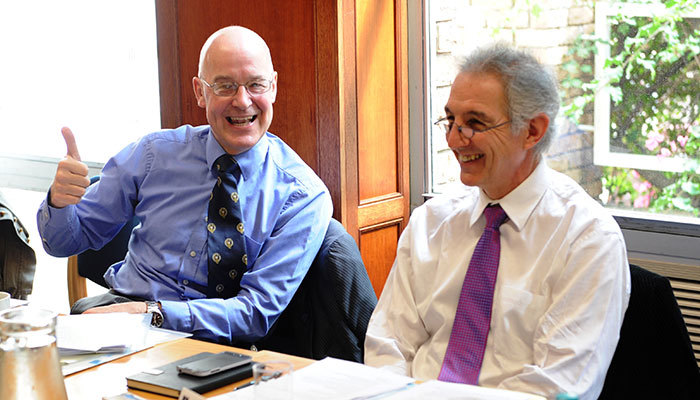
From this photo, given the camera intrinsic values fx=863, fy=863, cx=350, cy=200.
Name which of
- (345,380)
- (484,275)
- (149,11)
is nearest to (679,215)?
(484,275)

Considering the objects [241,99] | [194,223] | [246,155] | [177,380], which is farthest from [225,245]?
[177,380]

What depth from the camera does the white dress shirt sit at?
1.75 metres

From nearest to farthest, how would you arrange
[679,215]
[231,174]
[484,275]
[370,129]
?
[484,275], [231,174], [679,215], [370,129]

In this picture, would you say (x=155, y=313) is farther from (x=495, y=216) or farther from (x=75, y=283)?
(x=75, y=283)

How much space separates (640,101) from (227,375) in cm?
185

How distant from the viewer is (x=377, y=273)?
3266 mm

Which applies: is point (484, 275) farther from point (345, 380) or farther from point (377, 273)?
point (377, 273)

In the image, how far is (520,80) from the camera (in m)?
1.94

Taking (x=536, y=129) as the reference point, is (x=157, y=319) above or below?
below

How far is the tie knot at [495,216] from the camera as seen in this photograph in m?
1.96

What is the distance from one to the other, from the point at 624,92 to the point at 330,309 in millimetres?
1297

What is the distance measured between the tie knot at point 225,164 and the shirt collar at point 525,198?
862 millimetres

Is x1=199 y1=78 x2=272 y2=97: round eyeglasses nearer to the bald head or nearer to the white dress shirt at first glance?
the bald head

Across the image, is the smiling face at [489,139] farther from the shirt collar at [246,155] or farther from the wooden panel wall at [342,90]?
the wooden panel wall at [342,90]
